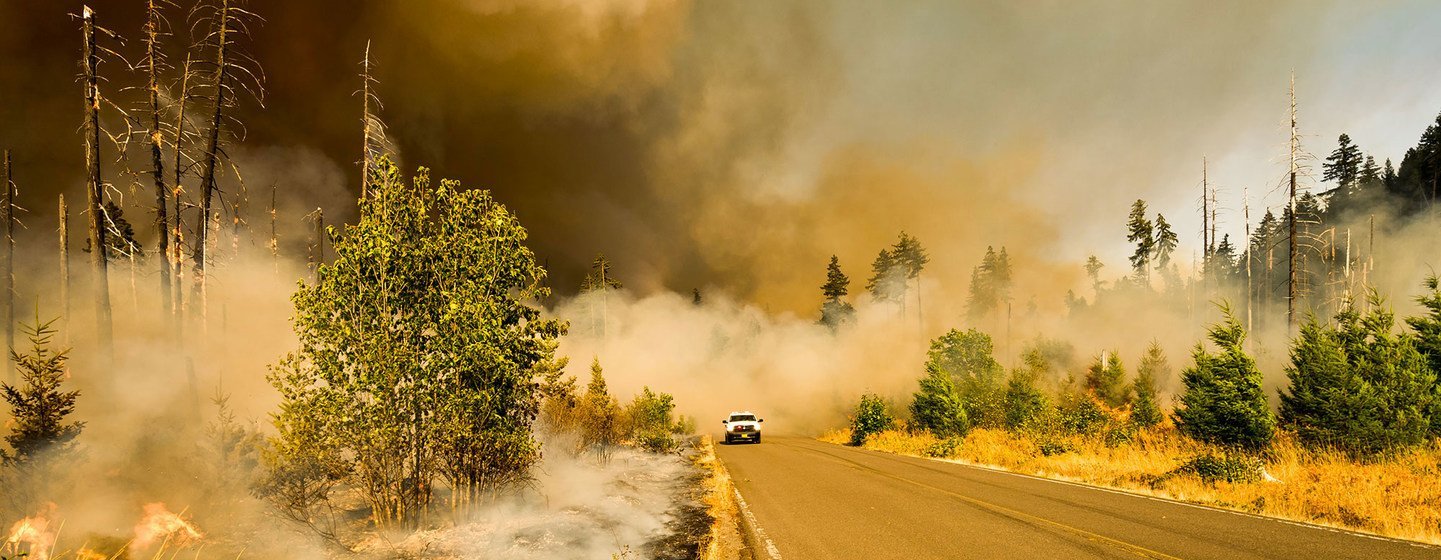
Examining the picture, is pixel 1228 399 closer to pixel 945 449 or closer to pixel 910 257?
pixel 945 449

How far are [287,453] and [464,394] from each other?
2.31m

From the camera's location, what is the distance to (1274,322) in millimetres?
67688

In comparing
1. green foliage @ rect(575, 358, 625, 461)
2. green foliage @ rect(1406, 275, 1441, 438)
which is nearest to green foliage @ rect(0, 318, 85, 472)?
green foliage @ rect(575, 358, 625, 461)

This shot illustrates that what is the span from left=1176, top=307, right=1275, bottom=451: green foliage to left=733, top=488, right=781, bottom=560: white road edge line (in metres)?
13.6

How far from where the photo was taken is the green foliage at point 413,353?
800 cm

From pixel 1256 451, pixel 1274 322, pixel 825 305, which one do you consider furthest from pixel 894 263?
pixel 1256 451

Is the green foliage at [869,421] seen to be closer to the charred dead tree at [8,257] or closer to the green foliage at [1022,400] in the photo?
the green foliage at [1022,400]

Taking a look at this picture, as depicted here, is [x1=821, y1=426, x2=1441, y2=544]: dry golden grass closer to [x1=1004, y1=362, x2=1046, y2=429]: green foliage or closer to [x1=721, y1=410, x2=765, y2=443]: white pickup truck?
[x1=1004, y1=362, x2=1046, y2=429]: green foliage

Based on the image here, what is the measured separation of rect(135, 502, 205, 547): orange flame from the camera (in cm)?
829

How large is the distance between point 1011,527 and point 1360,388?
507 inches

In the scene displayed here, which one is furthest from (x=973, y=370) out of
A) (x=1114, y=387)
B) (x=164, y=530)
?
(x=164, y=530)

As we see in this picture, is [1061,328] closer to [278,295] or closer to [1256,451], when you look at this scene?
[1256,451]

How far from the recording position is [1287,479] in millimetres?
11688

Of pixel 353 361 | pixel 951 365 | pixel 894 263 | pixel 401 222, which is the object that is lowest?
pixel 951 365
